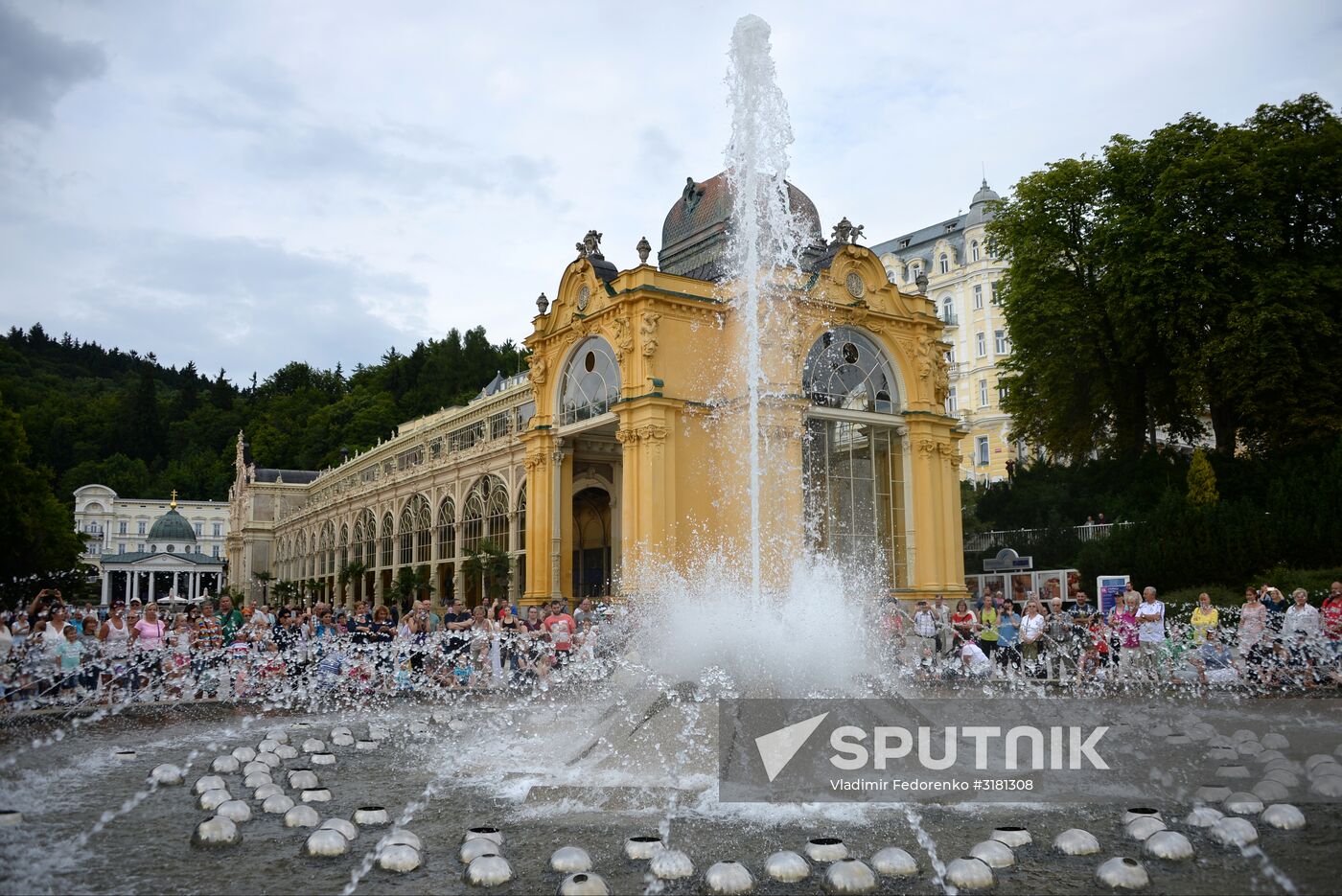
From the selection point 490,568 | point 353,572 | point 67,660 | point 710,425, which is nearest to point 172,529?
point 353,572

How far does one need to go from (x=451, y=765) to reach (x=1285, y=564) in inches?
1022

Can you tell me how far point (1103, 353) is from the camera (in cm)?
3669

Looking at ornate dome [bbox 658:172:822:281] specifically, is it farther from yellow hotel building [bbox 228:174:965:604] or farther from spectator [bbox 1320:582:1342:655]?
spectator [bbox 1320:582:1342:655]

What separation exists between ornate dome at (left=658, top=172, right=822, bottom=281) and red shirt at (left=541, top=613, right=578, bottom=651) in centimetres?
1616

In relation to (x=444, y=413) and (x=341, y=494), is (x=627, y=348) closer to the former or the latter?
(x=444, y=413)

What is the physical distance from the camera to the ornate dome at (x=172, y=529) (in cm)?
12588

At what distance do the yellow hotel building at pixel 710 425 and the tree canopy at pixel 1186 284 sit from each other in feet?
18.9

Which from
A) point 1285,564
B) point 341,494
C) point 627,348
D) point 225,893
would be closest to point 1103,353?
point 1285,564

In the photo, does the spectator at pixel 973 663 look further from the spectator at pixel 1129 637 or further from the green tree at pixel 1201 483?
the green tree at pixel 1201 483

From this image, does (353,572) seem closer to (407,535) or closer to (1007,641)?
(407,535)

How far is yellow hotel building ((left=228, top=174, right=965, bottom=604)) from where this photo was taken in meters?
29.6

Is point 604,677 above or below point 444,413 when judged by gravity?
below

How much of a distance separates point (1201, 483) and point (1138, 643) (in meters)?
15.5

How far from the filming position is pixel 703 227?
118 ft
